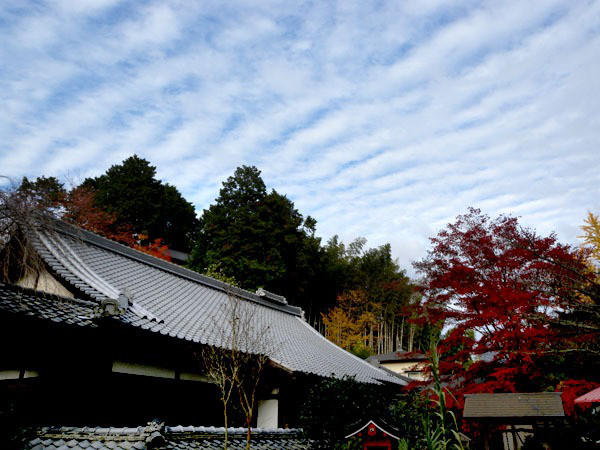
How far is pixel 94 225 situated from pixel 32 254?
59.8 feet

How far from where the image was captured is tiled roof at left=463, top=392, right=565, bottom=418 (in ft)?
24.3

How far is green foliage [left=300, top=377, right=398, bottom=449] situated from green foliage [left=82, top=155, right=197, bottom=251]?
84.6 ft

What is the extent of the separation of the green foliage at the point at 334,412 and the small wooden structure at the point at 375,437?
1.39 feet

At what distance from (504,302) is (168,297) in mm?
8860

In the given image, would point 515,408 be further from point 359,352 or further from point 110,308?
point 359,352

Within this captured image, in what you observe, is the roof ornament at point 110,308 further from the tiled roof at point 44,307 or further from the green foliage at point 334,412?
the green foliage at point 334,412

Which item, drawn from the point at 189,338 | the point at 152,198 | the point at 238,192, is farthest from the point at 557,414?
the point at 152,198

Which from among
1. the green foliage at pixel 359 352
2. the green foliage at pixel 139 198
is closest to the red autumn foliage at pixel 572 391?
the green foliage at pixel 359 352

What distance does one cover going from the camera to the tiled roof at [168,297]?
852 centimetres

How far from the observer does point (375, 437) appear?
7.71 metres

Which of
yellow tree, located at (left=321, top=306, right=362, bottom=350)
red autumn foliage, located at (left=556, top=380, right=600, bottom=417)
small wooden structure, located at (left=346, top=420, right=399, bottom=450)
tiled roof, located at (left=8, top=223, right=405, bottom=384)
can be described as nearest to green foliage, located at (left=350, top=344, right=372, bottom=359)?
yellow tree, located at (left=321, top=306, right=362, bottom=350)

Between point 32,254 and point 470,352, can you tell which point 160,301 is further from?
point 470,352

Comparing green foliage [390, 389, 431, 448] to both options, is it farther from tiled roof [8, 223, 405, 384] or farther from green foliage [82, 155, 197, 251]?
green foliage [82, 155, 197, 251]

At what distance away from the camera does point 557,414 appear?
7.34m
